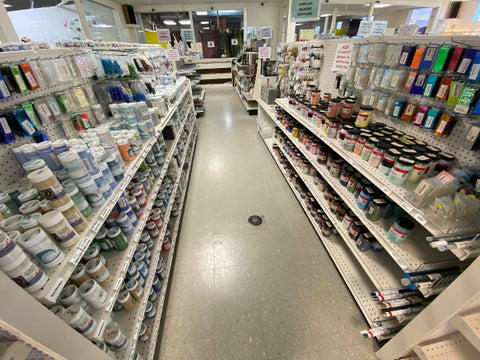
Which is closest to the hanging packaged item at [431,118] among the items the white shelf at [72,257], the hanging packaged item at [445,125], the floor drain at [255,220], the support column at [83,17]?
the hanging packaged item at [445,125]

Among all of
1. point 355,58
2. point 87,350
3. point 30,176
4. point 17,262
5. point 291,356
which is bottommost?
point 291,356

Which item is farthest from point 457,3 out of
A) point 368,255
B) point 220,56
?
point 368,255

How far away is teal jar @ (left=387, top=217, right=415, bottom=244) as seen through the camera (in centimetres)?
116

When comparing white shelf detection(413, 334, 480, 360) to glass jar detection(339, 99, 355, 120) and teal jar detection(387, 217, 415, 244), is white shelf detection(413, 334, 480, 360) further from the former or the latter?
glass jar detection(339, 99, 355, 120)

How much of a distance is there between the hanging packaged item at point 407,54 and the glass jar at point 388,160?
2.04 feet

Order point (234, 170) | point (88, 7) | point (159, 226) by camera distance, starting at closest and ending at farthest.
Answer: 1. point (159, 226)
2. point (234, 170)
3. point (88, 7)

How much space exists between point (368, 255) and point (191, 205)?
1973 millimetres

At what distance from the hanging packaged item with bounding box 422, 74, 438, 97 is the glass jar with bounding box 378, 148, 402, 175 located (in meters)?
0.38

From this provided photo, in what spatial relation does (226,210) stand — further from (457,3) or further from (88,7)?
(457,3)

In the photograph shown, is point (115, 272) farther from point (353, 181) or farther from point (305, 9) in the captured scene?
point (305, 9)

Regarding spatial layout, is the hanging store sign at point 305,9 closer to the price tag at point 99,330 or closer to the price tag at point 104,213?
the price tag at point 104,213

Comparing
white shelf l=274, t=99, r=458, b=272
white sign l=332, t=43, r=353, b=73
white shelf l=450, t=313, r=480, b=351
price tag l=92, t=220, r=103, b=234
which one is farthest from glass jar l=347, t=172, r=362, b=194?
price tag l=92, t=220, r=103, b=234

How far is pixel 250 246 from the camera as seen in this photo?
6.85 ft

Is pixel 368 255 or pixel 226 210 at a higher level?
pixel 368 255
